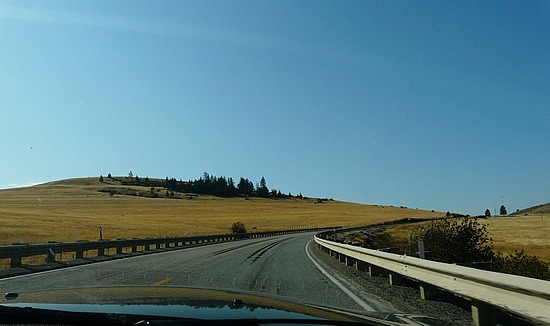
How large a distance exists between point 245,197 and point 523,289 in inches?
7514

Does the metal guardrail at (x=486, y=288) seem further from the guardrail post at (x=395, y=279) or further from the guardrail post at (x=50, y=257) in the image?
the guardrail post at (x=50, y=257)

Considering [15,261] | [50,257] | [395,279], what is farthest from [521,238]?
[15,261]

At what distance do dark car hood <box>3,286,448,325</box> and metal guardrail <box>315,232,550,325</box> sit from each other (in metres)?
1.04

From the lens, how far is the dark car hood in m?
4.50

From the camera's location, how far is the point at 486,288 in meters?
6.37

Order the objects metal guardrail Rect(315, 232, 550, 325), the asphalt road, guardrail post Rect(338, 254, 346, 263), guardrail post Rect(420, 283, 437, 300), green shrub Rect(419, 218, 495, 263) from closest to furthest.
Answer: metal guardrail Rect(315, 232, 550, 325), guardrail post Rect(420, 283, 437, 300), the asphalt road, green shrub Rect(419, 218, 495, 263), guardrail post Rect(338, 254, 346, 263)

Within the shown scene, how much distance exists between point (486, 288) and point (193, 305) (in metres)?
3.53

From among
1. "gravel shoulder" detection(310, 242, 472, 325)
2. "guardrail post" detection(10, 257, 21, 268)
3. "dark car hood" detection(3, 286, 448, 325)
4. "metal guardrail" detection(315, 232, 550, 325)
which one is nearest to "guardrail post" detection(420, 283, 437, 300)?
"metal guardrail" detection(315, 232, 550, 325)

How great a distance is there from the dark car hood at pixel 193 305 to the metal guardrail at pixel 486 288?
1.04 metres

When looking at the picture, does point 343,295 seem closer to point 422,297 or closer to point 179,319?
point 422,297

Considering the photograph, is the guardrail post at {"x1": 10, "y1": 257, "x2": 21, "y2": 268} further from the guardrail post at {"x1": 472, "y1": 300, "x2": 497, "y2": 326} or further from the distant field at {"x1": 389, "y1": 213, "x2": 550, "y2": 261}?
the distant field at {"x1": 389, "y1": 213, "x2": 550, "y2": 261}

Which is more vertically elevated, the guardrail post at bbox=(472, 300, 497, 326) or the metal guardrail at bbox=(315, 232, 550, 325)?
the metal guardrail at bbox=(315, 232, 550, 325)

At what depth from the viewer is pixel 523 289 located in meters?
5.29

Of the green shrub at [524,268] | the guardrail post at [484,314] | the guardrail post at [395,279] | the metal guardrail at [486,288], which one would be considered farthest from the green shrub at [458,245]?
the guardrail post at [484,314]
